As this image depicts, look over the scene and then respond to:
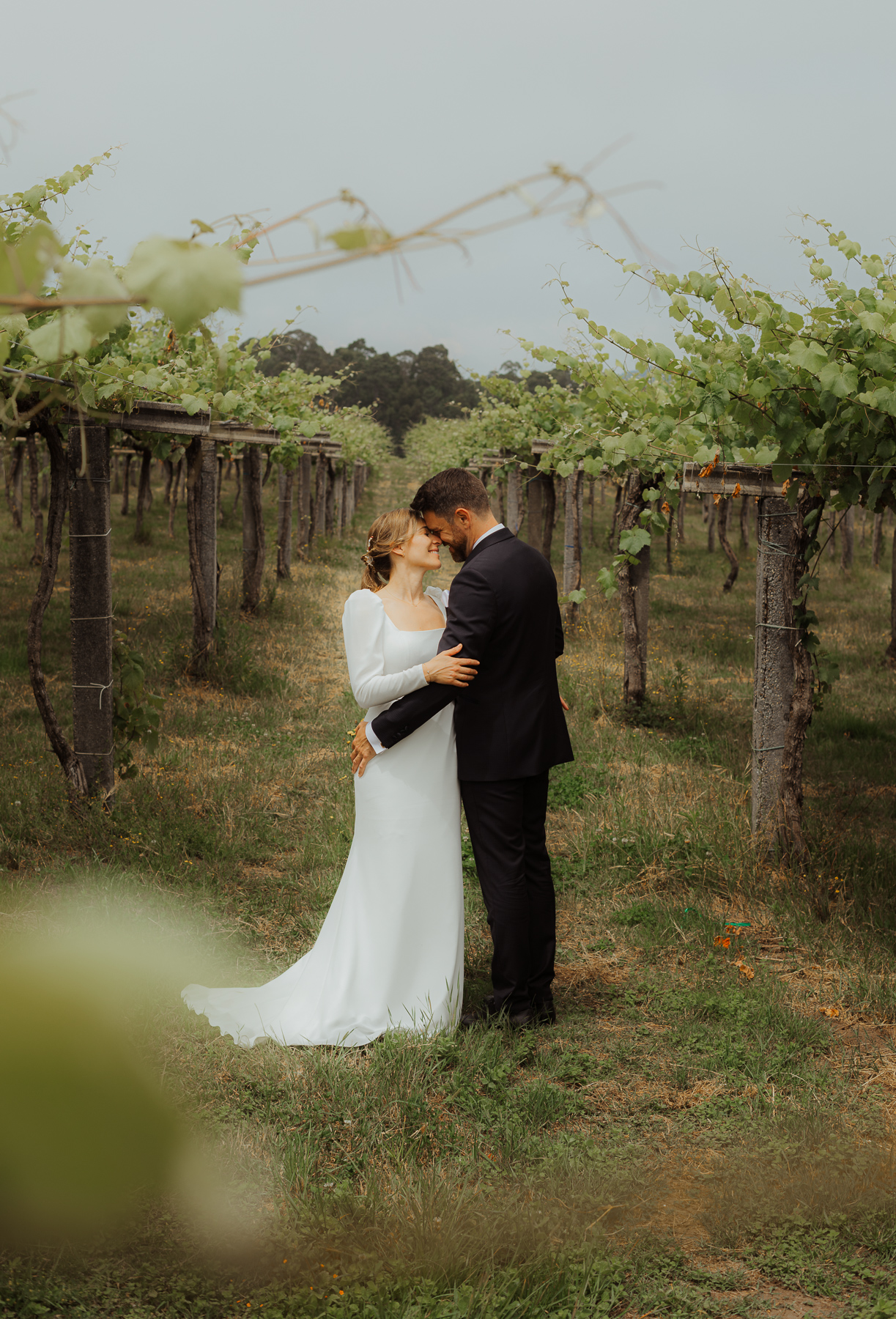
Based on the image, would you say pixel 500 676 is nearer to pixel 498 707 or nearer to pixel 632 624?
pixel 498 707

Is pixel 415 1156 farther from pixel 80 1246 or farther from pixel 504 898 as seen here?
pixel 80 1246

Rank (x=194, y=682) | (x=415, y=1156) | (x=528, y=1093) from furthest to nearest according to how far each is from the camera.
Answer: (x=194, y=682) < (x=528, y=1093) < (x=415, y=1156)

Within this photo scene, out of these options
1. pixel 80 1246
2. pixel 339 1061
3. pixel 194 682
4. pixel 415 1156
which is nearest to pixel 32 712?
pixel 194 682

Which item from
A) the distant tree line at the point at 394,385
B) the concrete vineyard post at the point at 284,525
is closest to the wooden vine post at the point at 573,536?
the concrete vineyard post at the point at 284,525

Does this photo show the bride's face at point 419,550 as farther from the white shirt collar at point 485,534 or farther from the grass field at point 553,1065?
the grass field at point 553,1065

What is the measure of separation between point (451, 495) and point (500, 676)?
2.13 feet

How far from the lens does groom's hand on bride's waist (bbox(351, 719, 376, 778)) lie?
345cm

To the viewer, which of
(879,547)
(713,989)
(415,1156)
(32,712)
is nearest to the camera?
(415,1156)

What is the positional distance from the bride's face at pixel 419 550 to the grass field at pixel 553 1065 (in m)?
1.46

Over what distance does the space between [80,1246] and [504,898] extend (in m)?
3.20

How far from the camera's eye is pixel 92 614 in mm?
5109

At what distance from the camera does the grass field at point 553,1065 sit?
234 centimetres

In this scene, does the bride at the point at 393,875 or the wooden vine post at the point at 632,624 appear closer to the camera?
the bride at the point at 393,875

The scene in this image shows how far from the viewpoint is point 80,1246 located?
1.19 ft
